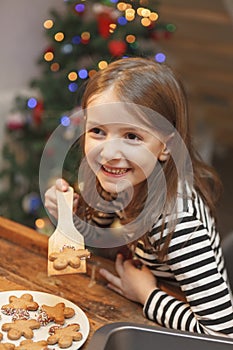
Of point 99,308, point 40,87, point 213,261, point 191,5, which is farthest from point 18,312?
point 191,5

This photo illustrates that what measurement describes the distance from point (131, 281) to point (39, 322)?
0.89ft

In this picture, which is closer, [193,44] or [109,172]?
[109,172]

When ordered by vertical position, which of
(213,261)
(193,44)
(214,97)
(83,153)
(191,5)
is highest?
(83,153)

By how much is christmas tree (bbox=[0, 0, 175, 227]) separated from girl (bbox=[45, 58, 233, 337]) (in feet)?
4.44

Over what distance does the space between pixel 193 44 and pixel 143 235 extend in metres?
2.78

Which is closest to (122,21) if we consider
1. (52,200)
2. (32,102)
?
(32,102)

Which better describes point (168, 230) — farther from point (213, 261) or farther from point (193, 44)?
point (193, 44)

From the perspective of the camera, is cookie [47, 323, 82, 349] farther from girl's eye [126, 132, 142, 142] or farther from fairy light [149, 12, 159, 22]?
fairy light [149, 12, 159, 22]

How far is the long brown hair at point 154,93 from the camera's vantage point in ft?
4.43

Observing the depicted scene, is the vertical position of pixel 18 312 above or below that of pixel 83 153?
below

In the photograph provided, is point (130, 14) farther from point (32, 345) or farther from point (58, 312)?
point (32, 345)

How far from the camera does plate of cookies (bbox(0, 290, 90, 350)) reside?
1224 millimetres

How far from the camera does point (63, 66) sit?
3.05 meters

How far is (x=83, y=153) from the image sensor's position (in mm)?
1435
